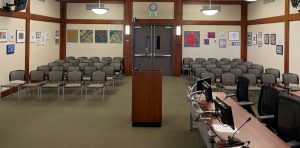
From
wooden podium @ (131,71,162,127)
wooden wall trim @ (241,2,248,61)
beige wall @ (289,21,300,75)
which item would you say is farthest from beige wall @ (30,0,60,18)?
beige wall @ (289,21,300,75)

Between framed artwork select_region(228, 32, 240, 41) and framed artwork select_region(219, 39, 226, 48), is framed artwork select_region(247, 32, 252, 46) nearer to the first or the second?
framed artwork select_region(228, 32, 240, 41)

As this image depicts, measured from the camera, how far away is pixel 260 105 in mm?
4996

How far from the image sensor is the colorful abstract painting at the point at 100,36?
1577 centimetres

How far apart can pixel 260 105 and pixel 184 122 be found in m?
2.21

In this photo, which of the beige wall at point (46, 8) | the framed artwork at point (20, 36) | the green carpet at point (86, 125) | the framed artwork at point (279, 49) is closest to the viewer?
the green carpet at point (86, 125)

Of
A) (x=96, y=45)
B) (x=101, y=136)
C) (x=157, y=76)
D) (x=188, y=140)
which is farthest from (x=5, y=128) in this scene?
(x=96, y=45)

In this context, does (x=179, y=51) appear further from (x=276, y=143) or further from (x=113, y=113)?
(x=276, y=143)

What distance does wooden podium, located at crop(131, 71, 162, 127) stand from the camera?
247 inches

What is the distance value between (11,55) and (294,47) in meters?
9.91

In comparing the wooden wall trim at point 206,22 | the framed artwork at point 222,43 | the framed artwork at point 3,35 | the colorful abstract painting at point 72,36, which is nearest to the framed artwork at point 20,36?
the framed artwork at point 3,35

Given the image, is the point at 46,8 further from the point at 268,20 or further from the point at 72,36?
the point at 268,20

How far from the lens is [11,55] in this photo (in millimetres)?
10312

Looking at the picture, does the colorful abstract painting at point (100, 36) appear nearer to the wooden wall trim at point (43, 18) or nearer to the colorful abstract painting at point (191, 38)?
the wooden wall trim at point (43, 18)

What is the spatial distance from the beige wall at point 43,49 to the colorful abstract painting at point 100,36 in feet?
6.46
